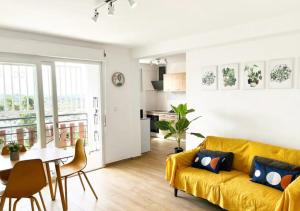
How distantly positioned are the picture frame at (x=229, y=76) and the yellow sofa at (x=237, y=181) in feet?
2.73

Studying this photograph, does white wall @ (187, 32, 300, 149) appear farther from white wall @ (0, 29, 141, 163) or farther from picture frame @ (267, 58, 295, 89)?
white wall @ (0, 29, 141, 163)

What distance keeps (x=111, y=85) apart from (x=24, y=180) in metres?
2.69

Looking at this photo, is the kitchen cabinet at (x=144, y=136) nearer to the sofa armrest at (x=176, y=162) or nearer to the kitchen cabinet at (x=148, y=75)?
the kitchen cabinet at (x=148, y=75)

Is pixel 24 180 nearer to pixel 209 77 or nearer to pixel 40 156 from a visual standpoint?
pixel 40 156

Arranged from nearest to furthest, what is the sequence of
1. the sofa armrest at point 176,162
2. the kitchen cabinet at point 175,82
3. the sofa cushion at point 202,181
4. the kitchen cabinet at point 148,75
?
the sofa cushion at point 202,181, the sofa armrest at point 176,162, the kitchen cabinet at point 175,82, the kitchen cabinet at point 148,75

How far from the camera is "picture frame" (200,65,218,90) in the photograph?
3.73m

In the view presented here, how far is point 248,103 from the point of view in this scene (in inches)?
133

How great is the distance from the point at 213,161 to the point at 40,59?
10.2 feet

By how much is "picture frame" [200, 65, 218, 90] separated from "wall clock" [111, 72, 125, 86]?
5.70ft

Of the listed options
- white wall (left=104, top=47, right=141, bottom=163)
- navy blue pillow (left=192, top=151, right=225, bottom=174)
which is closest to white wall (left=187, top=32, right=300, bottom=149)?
navy blue pillow (left=192, top=151, right=225, bottom=174)

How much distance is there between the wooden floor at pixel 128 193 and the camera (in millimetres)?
2973

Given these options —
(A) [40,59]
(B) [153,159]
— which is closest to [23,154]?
(A) [40,59]

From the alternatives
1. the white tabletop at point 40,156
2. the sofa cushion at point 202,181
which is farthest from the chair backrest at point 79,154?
the sofa cushion at point 202,181

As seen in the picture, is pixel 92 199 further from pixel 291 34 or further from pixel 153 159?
pixel 291 34
